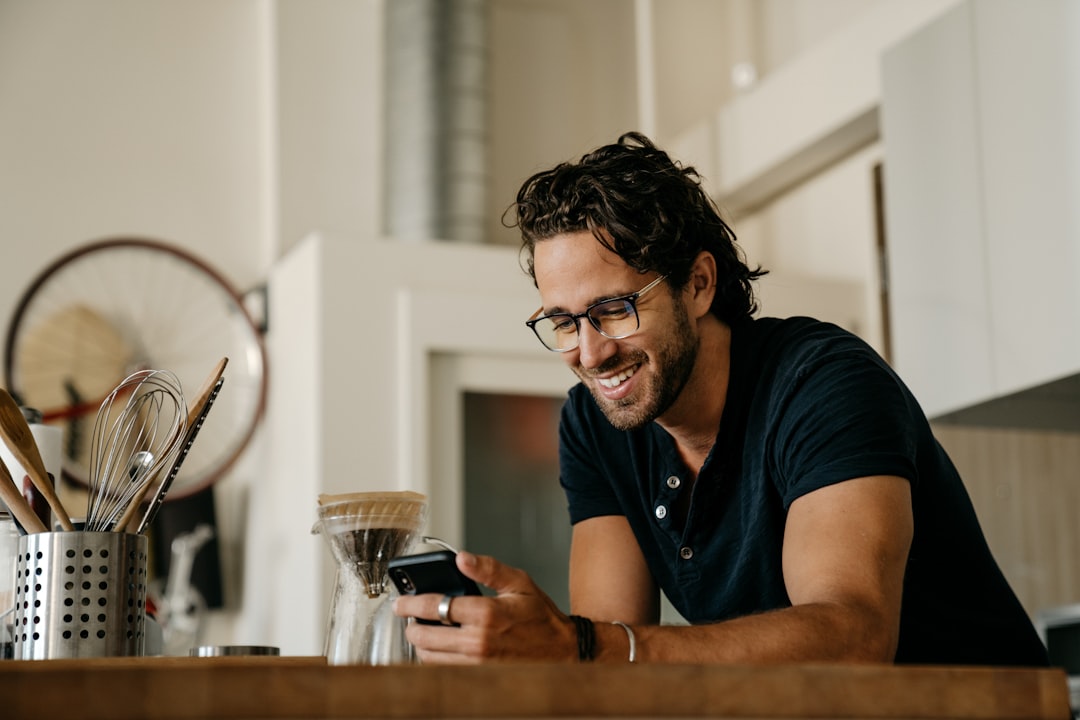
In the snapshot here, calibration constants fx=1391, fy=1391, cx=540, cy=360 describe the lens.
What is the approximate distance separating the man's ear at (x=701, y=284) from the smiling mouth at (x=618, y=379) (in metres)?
0.11

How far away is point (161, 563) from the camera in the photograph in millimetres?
3422

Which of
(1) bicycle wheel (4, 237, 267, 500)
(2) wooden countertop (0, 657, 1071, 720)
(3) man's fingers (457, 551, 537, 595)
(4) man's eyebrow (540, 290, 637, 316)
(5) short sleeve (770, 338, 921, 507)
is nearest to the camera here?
(2) wooden countertop (0, 657, 1071, 720)

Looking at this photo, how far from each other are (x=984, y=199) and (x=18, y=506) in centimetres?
203

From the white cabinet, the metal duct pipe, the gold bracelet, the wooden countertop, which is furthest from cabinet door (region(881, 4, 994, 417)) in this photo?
the wooden countertop

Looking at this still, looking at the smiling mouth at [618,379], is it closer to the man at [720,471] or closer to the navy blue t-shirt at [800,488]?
the man at [720,471]

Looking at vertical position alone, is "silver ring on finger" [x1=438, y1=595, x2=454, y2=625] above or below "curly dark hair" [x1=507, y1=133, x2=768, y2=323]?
below

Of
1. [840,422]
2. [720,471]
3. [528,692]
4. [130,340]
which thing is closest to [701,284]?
[720,471]

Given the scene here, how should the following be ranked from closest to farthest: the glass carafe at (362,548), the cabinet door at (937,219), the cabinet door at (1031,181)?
the glass carafe at (362,548), the cabinet door at (1031,181), the cabinet door at (937,219)

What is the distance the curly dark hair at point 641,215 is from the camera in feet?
4.84

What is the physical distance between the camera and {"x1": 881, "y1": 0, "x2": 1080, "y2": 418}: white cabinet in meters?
2.46

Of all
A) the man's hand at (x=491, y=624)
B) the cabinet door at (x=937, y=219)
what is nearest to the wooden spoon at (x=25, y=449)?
the man's hand at (x=491, y=624)

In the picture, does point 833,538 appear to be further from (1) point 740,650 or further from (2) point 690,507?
(2) point 690,507

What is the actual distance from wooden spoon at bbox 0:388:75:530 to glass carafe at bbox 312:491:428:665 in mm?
216

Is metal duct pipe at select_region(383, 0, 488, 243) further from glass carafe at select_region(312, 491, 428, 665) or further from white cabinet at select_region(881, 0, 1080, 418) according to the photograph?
glass carafe at select_region(312, 491, 428, 665)
